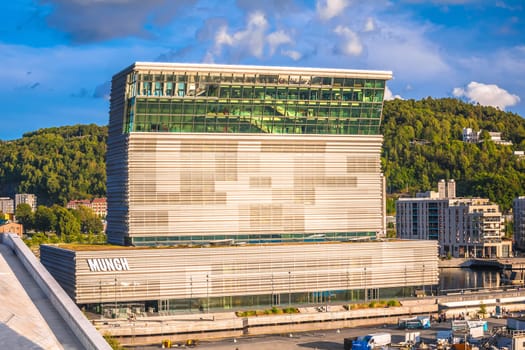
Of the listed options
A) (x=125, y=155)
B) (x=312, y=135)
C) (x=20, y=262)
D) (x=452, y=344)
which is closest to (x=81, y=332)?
(x=20, y=262)

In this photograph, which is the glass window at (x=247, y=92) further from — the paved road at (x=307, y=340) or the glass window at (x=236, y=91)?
the paved road at (x=307, y=340)

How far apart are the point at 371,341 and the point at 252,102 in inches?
1500

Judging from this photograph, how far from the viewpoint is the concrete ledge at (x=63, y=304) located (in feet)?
132

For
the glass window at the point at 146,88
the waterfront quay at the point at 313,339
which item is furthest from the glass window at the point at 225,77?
the waterfront quay at the point at 313,339

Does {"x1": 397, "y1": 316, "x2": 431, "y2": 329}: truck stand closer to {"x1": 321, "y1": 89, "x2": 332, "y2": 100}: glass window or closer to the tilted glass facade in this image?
the tilted glass facade

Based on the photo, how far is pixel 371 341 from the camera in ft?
301

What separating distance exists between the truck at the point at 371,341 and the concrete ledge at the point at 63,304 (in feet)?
119

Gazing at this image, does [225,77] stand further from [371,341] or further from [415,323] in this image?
[371,341]

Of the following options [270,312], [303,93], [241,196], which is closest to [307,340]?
[270,312]

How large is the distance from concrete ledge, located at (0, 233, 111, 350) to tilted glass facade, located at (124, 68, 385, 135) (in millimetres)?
42229

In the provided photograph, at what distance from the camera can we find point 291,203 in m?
118

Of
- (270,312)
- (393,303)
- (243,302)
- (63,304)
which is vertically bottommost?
(270,312)

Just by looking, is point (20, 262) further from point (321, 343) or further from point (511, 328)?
point (511, 328)

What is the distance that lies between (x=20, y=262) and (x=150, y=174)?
45497 millimetres
